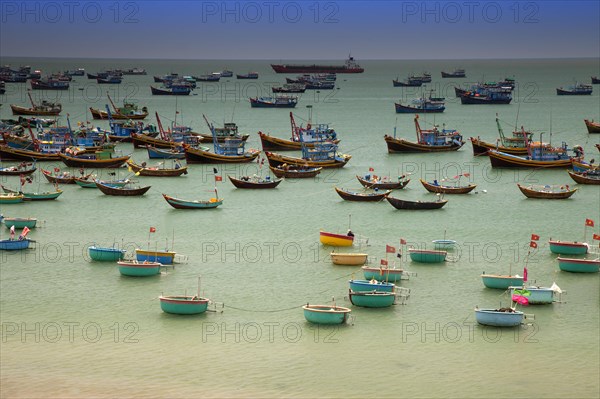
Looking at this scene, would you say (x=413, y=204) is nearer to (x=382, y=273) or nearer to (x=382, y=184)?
(x=382, y=184)

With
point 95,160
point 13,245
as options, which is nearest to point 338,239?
point 13,245

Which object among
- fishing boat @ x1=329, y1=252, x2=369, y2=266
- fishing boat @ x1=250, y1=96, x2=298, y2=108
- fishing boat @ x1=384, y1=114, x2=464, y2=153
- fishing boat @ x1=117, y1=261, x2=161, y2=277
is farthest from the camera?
fishing boat @ x1=250, y1=96, x2=298, y2=108

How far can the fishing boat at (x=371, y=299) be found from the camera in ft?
102

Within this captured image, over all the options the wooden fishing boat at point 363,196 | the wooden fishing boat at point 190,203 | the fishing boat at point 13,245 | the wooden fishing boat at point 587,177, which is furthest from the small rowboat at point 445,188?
the fishing boat at point 13,245

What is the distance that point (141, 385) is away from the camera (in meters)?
26.4

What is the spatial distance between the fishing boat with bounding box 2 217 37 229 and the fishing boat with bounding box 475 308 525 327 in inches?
815

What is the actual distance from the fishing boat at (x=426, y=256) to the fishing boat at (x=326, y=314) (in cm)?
706

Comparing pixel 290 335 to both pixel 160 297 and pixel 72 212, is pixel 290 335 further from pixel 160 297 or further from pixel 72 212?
pixel 72 212

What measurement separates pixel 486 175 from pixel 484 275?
2725 centimetres

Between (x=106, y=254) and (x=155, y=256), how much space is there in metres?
2.18

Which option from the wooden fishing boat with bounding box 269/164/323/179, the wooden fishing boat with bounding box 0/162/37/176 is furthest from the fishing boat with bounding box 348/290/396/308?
the wooden fishing boat with bounding box 0/162/37/176

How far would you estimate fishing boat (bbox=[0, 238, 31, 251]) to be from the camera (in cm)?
3841

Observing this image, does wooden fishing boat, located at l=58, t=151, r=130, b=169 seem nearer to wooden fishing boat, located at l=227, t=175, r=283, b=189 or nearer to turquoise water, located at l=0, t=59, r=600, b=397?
turquoise water, located at l=0, t=59, r=600, b=397

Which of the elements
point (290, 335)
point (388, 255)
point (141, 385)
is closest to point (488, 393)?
point (290, 335)
